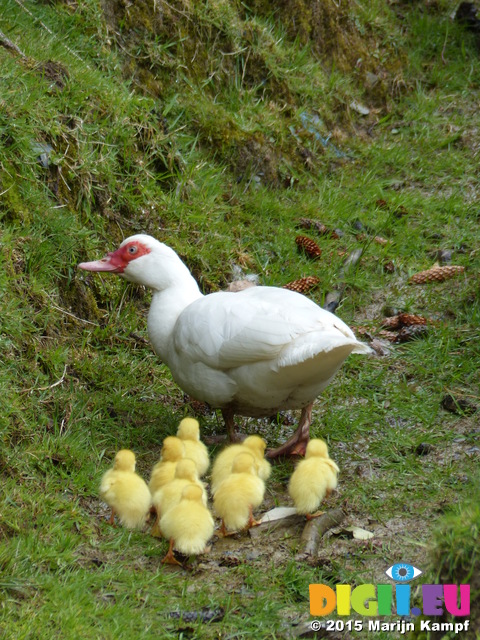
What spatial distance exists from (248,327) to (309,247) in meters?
2.25

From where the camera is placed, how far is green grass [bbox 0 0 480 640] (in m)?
3.48

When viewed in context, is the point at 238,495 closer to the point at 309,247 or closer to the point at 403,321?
the point at 403,321

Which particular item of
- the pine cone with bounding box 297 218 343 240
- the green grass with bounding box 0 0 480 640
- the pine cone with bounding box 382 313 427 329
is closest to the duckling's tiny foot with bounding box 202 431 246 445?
the green grass with bounding box 0 0 480 640

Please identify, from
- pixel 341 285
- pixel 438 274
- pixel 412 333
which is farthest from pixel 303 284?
pixel 438 274

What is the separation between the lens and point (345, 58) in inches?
322

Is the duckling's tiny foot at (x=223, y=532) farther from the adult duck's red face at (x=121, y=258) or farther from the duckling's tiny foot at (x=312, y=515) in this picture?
the adult duck's red face at (x=121, y=258)

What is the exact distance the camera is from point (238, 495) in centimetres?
367

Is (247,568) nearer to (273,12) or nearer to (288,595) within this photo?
(288,595)

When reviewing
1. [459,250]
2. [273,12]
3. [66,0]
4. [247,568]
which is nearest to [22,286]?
[247,568]

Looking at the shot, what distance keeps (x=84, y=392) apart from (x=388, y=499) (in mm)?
1680

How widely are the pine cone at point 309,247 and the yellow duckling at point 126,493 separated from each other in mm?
2910

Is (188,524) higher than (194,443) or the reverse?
higher

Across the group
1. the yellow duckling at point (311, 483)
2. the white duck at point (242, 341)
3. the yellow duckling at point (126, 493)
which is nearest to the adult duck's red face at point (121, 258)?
the white duck at point (242, 341)

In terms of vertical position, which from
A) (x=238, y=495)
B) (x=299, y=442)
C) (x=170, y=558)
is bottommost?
(x=299, y=442)
